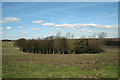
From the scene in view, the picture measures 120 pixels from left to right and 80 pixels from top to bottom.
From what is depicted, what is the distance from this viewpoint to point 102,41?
1420cm

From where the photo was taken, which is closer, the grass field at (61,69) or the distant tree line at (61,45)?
the grass field at (61,69)

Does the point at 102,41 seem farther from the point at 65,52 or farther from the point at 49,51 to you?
the point at 49,51

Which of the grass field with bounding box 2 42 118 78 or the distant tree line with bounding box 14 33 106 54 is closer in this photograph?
the grass field with bounding box 2 42 118 78

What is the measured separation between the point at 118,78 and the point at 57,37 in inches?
516

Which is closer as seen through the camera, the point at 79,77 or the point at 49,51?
the point at 79,77

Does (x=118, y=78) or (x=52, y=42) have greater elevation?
(x=52, y=42)

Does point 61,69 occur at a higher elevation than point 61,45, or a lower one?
lower

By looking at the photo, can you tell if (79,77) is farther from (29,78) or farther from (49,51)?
(49,51)

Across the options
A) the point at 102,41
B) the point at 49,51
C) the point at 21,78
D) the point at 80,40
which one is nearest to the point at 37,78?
the point at 21,78

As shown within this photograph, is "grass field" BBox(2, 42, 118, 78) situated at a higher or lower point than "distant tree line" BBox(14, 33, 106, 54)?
lower

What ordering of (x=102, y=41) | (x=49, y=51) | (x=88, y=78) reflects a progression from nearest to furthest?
(x=88, y=78) < (x=102, y=41) < (x=49, y=51)

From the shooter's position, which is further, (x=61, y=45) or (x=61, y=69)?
(x=61, y=45)

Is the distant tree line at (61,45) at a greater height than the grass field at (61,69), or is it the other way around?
the distant tree line at (61,45)

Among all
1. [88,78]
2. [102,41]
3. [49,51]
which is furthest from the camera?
[49,51]
